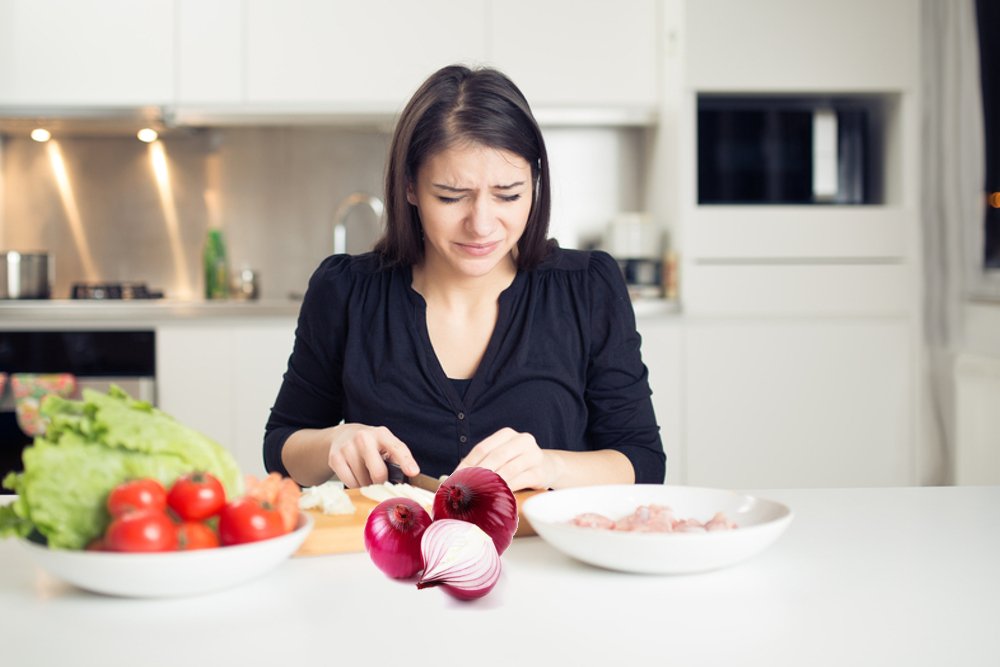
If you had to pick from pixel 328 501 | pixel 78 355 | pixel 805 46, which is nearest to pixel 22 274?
pixel 78 355

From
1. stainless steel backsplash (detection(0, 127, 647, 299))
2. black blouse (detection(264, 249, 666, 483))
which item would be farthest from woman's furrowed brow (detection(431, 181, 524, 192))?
stainless steel backsplash (detection(0, 127, 647, 299))

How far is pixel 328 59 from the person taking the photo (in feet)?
11.1

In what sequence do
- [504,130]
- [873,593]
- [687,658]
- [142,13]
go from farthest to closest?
[142,13]
[504,130]
[873,593]
[687,658]

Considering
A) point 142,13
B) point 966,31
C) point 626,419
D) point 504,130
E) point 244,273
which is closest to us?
point 504,130

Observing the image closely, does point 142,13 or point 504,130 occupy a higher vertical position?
point 142,13

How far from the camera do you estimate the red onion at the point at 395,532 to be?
0.91 metres

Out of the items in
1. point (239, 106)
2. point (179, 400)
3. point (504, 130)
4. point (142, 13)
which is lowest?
point (179, 400)

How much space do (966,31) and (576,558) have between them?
2.74m

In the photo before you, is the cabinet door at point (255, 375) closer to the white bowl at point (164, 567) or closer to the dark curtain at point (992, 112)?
the dark curtain at point (992, 112)

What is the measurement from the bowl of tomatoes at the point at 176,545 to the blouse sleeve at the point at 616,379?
2.76 feet

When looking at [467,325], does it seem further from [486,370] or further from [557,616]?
[557,616]

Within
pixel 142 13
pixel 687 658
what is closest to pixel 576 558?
pixel 687 658

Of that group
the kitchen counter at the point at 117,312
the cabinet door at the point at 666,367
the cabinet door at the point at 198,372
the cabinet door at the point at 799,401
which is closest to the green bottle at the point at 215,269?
the kitchen counter at the point at 117,312

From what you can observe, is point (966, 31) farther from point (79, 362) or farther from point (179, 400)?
point (79, 362)
